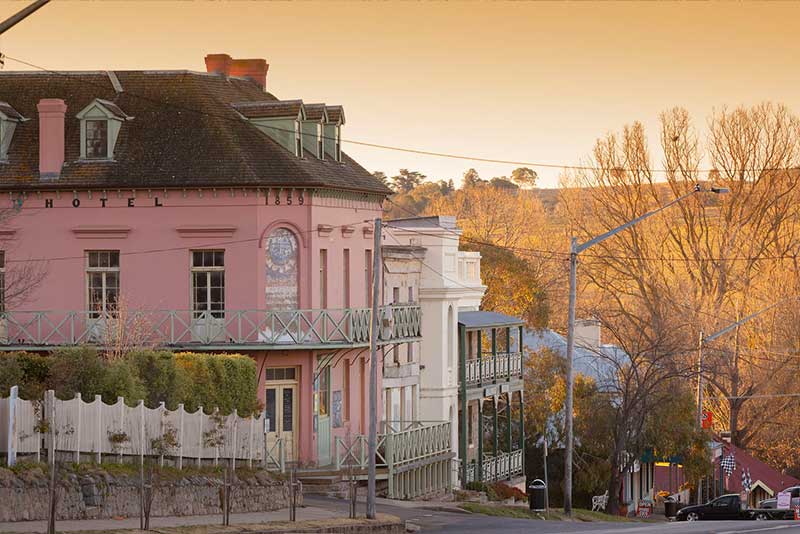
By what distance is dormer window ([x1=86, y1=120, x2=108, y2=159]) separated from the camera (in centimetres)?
4528

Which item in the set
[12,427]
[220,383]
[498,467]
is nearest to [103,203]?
[220,383]

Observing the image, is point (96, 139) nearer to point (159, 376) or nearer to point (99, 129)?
point (99, 129)

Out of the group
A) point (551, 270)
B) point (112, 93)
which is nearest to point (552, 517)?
point (112, 93)

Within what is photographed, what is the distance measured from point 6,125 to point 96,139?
2.75 metres

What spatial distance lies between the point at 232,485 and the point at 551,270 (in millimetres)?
70211

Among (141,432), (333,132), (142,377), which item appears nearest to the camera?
(141,432)

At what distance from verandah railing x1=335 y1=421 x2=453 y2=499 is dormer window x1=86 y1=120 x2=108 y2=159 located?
34.7 ft

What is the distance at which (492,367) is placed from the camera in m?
59.0

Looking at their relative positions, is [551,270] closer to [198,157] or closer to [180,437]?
[198,157]

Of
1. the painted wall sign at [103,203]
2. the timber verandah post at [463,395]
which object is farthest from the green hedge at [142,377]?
the timber verandah post at [463,395]

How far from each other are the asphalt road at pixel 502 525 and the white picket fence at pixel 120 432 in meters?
3.59

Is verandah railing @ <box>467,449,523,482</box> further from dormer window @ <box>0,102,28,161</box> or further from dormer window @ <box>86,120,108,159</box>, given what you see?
dormer window @ <box>0,102,28,161</box>

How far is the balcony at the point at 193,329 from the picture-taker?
144ft

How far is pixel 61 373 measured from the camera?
33.5 m
